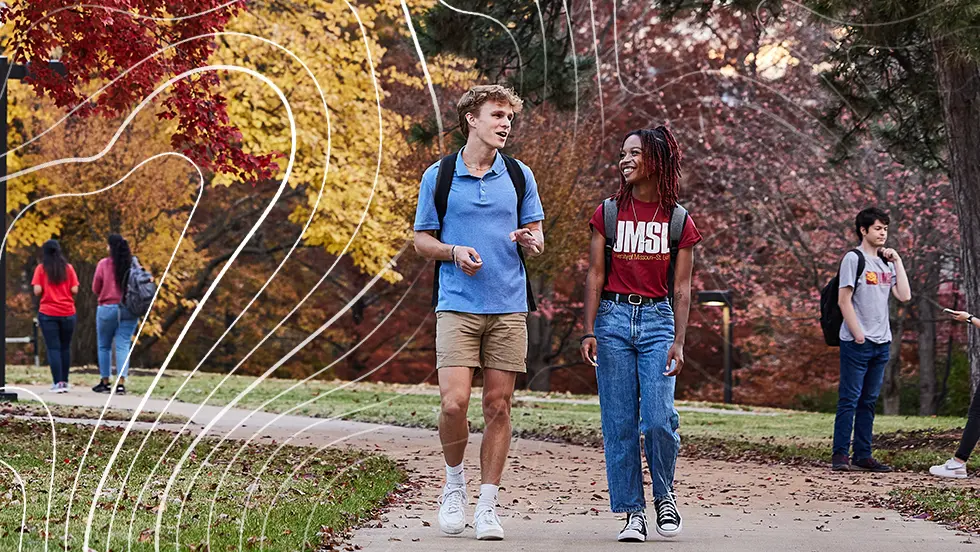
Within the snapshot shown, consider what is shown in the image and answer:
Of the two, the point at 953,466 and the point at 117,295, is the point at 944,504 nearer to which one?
the point at 953,466

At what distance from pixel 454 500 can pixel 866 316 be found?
182 inches

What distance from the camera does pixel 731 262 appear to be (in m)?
25.1

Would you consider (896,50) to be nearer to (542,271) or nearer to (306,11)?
(542,271)

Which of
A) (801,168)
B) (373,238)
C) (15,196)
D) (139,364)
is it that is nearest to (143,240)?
(15,196)

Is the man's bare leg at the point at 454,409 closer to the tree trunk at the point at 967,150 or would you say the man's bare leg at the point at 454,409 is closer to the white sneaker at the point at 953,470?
the white sneaker at the point at 953,470

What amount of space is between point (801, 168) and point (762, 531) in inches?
685

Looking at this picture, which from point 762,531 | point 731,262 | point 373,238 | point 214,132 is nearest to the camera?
point 762,531

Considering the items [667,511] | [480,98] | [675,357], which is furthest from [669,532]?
[480,98]

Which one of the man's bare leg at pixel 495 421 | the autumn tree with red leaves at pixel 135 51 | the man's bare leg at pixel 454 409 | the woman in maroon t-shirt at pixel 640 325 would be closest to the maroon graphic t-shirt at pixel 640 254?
the woman in maroon t-shirt at pixel 640 325

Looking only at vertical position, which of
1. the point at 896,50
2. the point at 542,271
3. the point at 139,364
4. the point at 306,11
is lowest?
the point at 139,364

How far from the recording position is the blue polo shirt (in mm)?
5934

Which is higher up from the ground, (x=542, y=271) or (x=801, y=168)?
(x=801, y=168)

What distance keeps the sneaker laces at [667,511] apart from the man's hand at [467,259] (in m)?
1.41

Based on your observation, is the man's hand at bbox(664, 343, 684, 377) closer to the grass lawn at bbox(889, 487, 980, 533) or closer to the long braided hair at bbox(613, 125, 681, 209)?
the long braided hair at bbox(613, 125, 681, 209)
